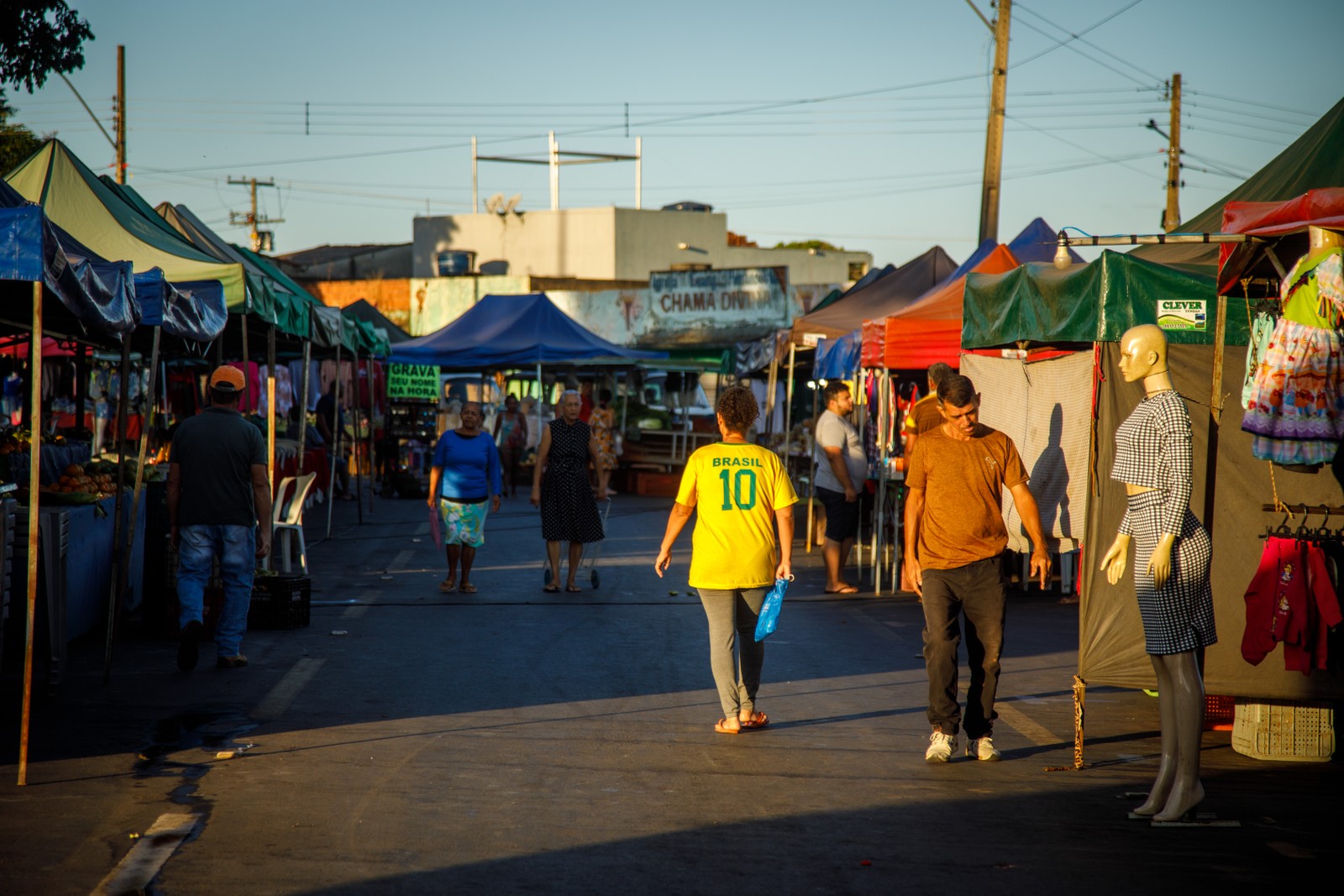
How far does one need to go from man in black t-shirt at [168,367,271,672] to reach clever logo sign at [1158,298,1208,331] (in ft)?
18.9

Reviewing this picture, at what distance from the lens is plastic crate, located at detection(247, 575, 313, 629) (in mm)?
10164

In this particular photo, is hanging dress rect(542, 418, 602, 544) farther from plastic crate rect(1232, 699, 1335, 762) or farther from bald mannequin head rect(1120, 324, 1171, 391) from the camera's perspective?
bald mannequin head rect(1120, 324, 1171, 391)

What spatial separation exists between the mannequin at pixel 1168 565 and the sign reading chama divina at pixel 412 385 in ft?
79.5

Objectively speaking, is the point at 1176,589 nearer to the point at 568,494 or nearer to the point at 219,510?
the point at 219,510

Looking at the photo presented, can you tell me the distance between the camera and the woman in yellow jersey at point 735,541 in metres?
7.08

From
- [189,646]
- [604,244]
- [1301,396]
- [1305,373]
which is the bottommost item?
[189,646]

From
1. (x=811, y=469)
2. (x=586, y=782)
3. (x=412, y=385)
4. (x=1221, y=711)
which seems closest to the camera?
(x=586, y=782)

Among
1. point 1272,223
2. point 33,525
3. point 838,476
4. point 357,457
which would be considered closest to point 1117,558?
point 1272,223

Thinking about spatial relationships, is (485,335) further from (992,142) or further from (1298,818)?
(1298,818)

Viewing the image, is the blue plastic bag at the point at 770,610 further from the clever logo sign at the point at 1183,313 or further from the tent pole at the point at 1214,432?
the clever logo sign at the point at 1183,313

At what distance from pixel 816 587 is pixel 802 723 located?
593 centimetres

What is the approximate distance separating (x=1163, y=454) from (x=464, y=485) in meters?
7.89

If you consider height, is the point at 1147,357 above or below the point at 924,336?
below

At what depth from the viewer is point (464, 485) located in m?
12.3
